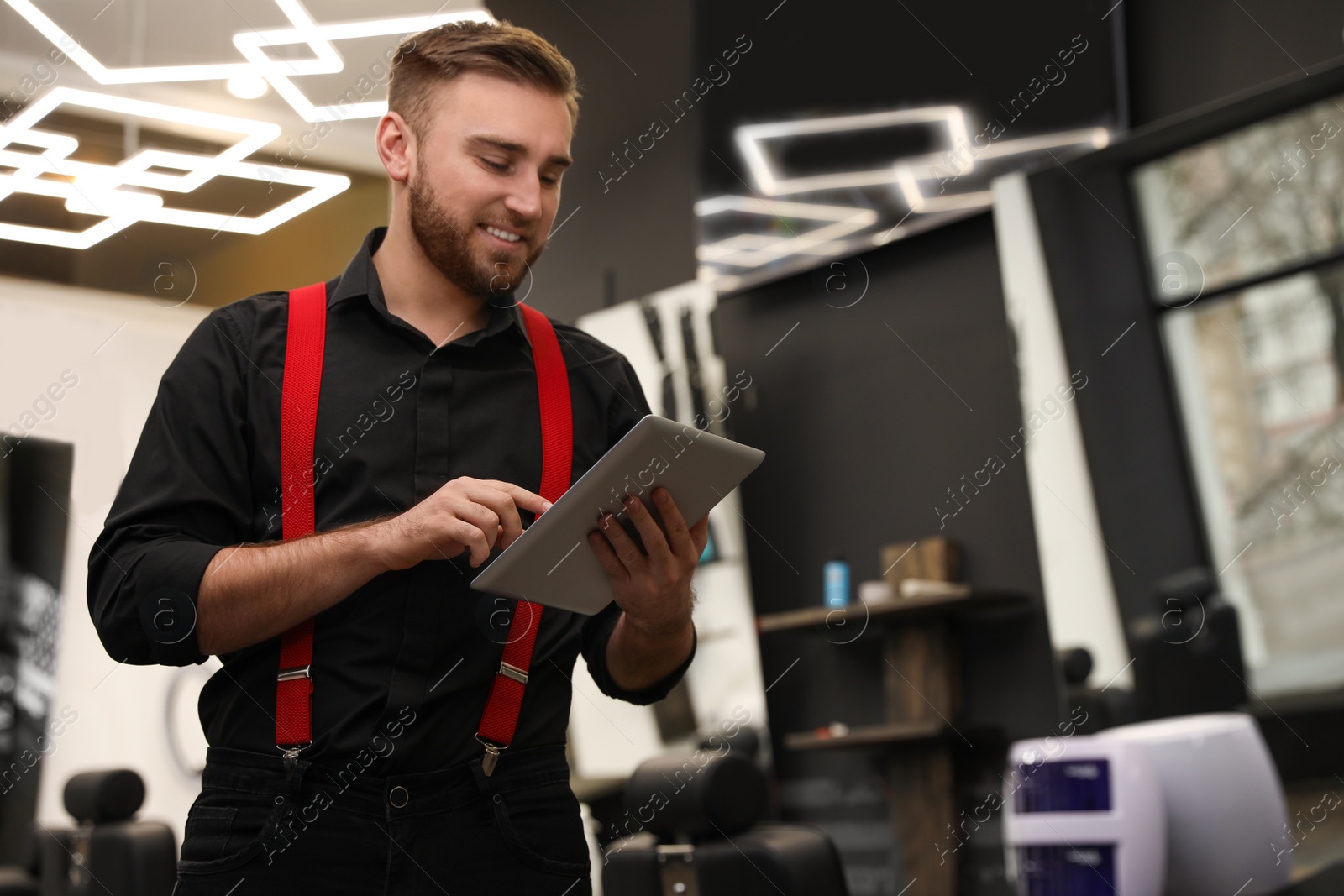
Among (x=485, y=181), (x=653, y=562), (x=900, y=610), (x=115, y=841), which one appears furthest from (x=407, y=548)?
(x=900, y=610)

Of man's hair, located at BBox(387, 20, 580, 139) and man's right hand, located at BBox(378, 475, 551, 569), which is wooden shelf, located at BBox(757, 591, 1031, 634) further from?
man's right hand, located at BBox(378, 475, 551, 569)

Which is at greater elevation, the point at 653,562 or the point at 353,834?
the point at 653,562

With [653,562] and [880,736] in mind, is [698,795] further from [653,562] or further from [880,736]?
[880,736]

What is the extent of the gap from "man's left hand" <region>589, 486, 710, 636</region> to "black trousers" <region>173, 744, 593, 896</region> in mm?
239

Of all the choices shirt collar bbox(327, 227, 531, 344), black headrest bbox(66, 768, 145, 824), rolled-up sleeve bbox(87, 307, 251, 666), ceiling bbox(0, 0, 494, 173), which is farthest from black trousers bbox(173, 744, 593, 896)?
ceiling bbox(0, 0, 494, 173)

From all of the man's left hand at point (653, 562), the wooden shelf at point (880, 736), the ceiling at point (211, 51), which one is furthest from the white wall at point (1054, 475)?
the man's left hand at point (653, 562)

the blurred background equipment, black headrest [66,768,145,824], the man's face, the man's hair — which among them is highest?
the man's hair

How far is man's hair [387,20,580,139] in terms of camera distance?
1.45m

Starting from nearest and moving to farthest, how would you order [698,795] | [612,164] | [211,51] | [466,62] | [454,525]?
[454,525]
[466,62]
[698,795]
[211,51]
[612,164]

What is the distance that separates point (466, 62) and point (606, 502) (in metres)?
0.68

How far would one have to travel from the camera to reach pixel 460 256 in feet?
4.55

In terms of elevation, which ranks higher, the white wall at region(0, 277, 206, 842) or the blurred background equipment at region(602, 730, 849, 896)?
the white wall at region(0, 277, 206, 842)

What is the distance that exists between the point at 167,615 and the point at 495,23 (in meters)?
0.91

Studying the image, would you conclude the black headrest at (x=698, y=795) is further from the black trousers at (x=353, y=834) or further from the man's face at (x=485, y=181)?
the man's face at (x=485, y=181)
